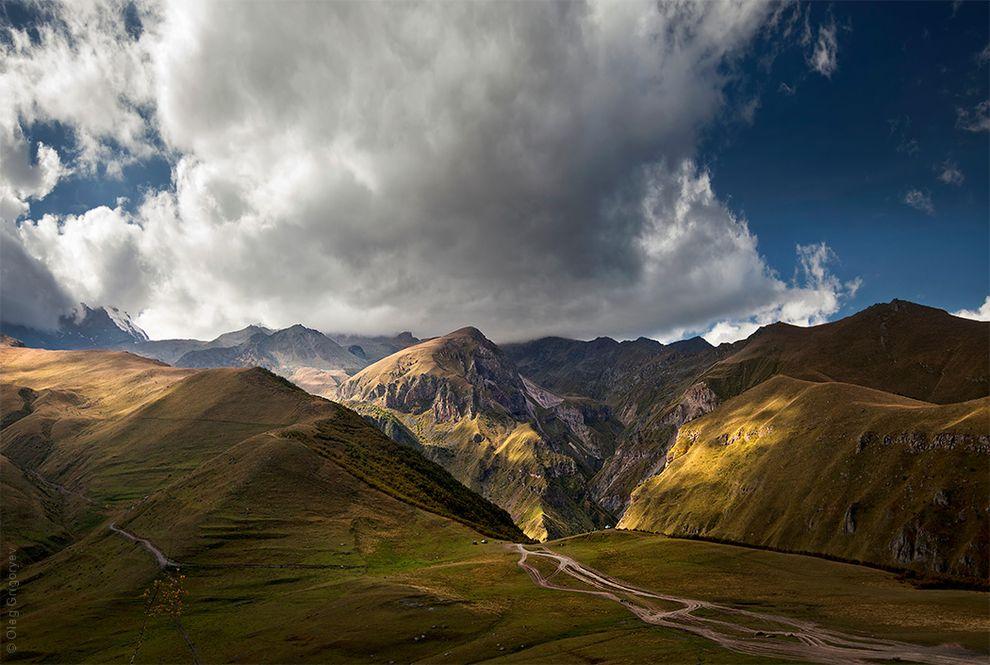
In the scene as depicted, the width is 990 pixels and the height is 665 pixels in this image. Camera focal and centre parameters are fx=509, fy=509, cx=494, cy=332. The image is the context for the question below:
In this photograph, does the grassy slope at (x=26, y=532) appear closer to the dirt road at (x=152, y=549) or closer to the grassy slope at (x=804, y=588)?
the dirt road at (x=152, y=549)

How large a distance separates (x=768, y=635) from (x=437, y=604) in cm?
5472

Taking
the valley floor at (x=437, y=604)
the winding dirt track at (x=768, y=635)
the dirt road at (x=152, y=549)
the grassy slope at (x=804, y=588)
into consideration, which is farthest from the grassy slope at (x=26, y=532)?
the winding dirt track at (x=768, y=635)

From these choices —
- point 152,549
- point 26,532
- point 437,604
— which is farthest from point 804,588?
point 26,532

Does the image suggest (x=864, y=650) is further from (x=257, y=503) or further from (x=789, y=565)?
(x=257, y=503)

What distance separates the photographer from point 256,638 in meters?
92.9

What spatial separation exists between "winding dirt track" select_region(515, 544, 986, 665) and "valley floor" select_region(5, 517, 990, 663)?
5.73 feet

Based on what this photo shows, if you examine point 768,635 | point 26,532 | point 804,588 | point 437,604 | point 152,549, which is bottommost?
point 26,532

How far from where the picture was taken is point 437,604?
3713 inches

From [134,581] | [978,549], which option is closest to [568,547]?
[134,581]

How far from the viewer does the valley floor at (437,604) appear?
73.5 metres

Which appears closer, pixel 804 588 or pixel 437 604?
pixel 804 588

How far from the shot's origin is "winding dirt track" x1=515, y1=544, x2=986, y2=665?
199 ft

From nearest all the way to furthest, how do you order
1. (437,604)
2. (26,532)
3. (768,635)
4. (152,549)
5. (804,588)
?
(768,635)
(804,588)
(437,604)
(152,549)
(26,532)

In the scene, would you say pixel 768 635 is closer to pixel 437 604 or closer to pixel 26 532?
pixel 437 604
